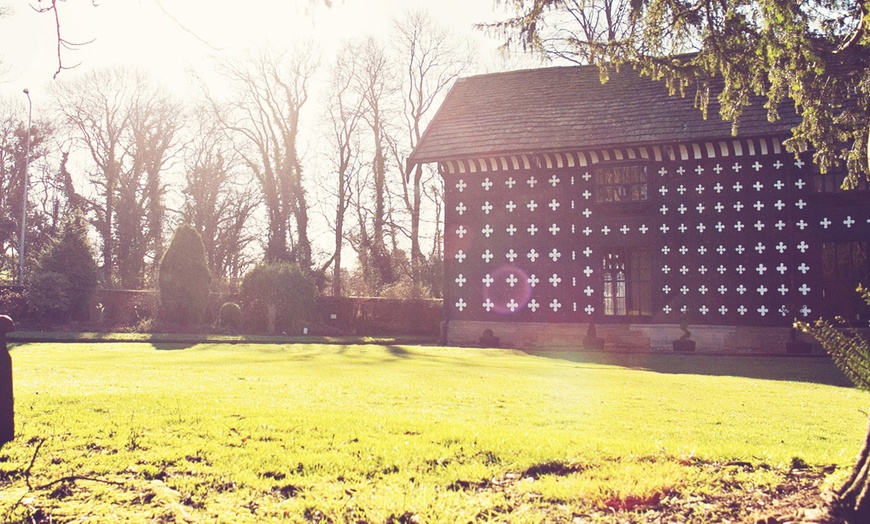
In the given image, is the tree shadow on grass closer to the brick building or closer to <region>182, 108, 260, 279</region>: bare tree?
the brick building

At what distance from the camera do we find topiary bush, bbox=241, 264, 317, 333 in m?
26.3

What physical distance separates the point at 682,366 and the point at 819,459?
1050cm

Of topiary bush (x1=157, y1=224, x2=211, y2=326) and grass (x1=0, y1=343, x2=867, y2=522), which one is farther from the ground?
topiary bush (x1=157, y1=224, x2=211, y2=326)

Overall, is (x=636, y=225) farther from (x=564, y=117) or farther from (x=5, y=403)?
(x=5, y=403)

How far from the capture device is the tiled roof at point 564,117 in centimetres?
1917

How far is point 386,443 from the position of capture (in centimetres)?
515

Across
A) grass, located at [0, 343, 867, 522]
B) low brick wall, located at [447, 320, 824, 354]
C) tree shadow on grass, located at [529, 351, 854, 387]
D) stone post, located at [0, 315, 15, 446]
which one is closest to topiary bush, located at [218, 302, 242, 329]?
low brick wall, located at [447, 320, 824, 354]

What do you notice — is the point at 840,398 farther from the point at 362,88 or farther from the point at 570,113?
the point at 362,88

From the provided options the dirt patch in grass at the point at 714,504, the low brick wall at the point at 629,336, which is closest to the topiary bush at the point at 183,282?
the low brick wall at the point at 629,336

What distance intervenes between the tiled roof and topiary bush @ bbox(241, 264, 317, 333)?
8.12 m

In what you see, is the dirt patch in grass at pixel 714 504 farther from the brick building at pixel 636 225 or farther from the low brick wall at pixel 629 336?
the brick building at pixel 636 225

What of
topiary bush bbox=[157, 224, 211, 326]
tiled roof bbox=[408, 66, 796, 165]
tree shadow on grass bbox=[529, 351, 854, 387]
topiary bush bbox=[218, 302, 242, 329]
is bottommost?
tree shadow on grass bbox=[529, 351, 854, 387]

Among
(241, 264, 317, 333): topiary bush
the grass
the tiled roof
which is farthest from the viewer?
(241, 264, 317, 333): topiary bush

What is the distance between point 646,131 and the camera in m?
19.5
